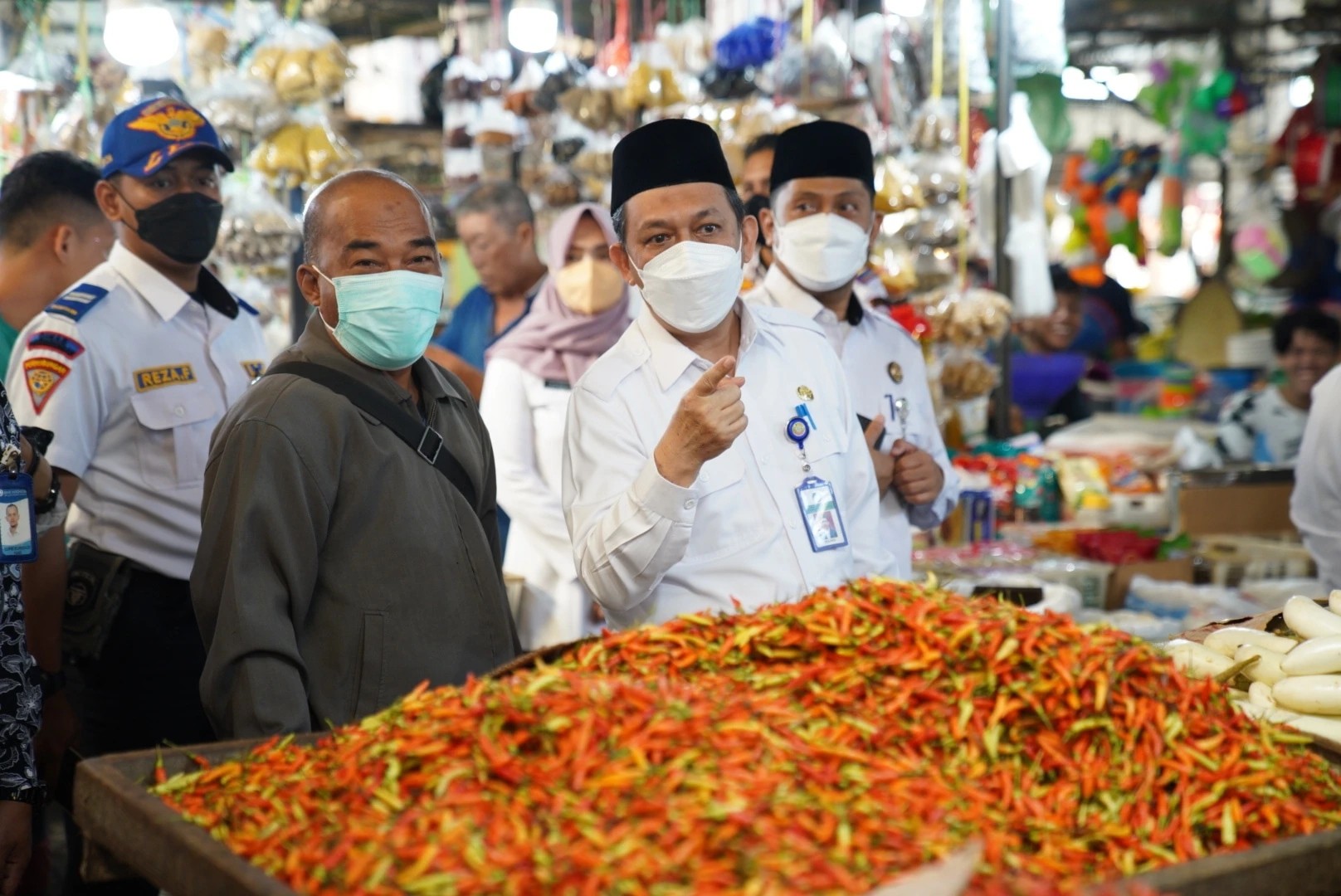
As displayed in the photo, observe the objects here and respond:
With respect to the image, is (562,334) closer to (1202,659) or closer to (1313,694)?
(1202,659)

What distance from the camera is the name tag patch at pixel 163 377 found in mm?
3258

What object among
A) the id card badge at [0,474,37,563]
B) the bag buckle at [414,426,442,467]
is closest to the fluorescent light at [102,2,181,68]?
the id card badge at [0,474,37,563]

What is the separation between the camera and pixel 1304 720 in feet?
7.59

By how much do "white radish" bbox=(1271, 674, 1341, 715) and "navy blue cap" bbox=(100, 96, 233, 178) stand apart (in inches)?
110

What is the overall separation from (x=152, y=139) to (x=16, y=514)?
1.30 m

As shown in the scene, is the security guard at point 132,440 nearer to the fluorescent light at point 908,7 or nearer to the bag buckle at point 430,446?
the bag buckle at point 430,446

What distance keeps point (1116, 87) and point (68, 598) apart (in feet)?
38.3

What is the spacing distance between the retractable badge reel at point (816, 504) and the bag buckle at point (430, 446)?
70 centimetres

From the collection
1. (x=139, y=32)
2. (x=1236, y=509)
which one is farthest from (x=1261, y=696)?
(x=139, y=32)

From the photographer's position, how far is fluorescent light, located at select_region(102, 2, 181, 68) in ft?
17.9

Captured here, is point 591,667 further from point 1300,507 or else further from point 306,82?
point 306,82

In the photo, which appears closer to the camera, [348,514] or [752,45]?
[348,514]

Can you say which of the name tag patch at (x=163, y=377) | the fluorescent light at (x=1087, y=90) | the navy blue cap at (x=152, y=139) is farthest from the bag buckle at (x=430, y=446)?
the fluorescent light at (x=1087, y=90)

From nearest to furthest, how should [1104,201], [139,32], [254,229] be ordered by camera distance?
[254,229], [139,32], [1104,201]
